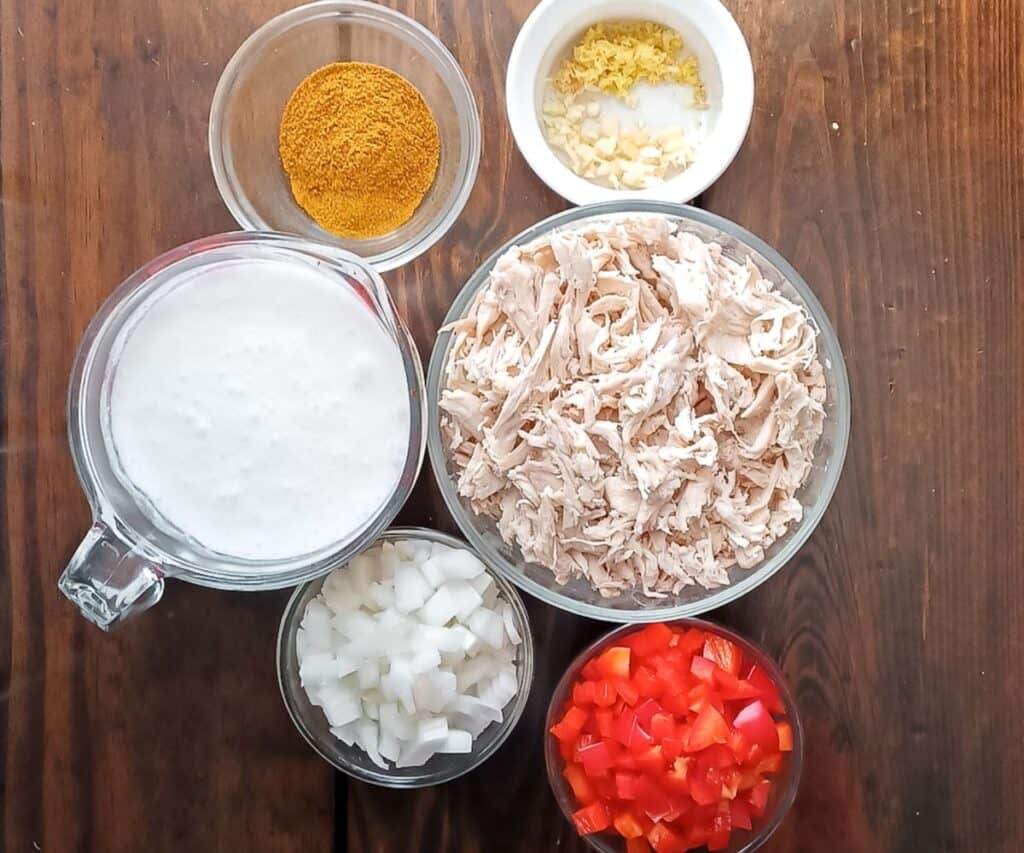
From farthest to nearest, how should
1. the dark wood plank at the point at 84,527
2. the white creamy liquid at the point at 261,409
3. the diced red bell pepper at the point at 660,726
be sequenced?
the dark wood plank at the point at 84,527
the diced red bell pepper at the point at 660,726
the white creamy liquid at the point at 261,409

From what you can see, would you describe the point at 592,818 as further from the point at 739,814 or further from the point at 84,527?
the point at 84,527

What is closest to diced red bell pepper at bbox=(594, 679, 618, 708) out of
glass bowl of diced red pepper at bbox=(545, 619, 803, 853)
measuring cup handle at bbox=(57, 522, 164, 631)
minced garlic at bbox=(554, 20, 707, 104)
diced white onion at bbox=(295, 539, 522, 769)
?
glass bowl of diced red pepper at bbox=(545, 619, 803, 853)

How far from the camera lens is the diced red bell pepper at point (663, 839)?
3.74 ft

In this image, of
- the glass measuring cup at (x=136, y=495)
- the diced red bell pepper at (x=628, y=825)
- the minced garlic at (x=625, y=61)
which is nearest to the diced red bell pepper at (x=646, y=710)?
the diced red bell pepper at (x=628, y=825)

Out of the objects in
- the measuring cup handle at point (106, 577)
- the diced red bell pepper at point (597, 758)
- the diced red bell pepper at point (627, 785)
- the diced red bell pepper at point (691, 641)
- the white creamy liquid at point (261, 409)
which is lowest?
the diced red bell pepper at point (627, 785)

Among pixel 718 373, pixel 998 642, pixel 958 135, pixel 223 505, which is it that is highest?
pixel 958 135

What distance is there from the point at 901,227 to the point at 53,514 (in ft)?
3.50

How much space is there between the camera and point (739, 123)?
1.21 m

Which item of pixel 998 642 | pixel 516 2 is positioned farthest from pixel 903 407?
pixel 516 2

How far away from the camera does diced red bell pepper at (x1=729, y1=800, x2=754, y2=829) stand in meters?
1.16

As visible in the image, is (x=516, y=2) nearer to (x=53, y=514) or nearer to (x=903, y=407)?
(x=903, y=407)

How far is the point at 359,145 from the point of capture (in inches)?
46.5

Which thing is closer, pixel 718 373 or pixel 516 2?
pixel 718 373

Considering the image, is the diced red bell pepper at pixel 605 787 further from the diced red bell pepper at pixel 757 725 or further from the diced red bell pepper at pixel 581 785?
the diced red bell pepper at pixel 757 725
